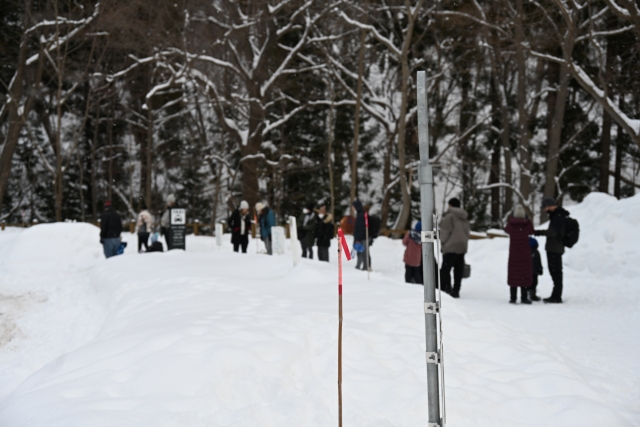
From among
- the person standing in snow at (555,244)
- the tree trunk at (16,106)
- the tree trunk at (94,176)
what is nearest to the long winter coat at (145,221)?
the person standing in snow at (555,244)

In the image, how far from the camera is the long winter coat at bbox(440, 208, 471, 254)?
1080cm

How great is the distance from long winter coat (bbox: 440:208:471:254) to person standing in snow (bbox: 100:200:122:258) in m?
8.42

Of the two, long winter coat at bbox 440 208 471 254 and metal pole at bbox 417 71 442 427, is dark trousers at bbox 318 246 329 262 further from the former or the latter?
metal pole at bbox 417 71 442 427

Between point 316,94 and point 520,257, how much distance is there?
22.4 meters

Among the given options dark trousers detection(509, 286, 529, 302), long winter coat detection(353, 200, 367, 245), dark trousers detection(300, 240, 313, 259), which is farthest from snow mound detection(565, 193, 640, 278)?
dark trousers detection(300, 240, 313, 259)

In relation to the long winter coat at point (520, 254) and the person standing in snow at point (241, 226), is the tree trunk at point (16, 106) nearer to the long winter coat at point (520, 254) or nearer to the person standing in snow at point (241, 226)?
the person standing in snow at point (241, 226)

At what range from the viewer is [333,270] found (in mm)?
11602

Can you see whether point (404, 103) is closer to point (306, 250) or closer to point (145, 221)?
point (306, 250)

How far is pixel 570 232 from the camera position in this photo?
34.1 feet

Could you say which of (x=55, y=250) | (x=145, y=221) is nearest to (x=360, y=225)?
(x=145, y=221)

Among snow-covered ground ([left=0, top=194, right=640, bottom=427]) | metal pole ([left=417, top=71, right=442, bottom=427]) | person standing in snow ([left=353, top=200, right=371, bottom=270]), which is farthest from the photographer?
person standing in snow ([left=353, top=200, right=371, bottom=270])

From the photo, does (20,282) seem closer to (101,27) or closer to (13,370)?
(13,370)

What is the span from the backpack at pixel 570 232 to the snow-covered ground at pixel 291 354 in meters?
1.02

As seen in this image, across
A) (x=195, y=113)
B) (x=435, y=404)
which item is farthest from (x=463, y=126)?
(x=435, y=404)
